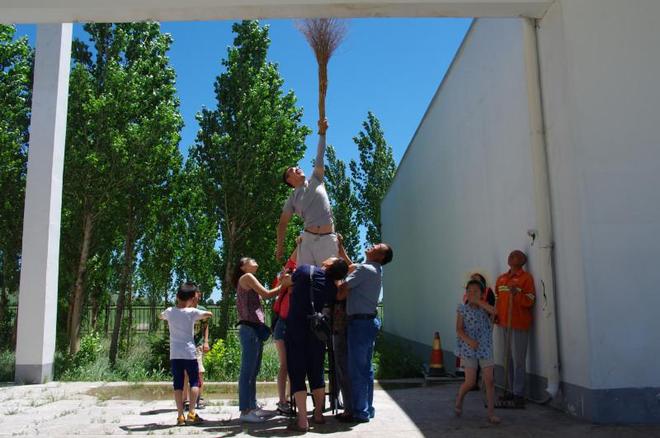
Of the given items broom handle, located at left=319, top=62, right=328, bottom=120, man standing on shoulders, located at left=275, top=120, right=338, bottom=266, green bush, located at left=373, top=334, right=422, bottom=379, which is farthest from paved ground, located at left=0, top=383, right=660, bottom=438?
broom handle, located at left=319, top=62, right=328, bottom=120

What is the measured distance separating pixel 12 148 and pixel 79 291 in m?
3.18

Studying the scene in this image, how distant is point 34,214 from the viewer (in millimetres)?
9281

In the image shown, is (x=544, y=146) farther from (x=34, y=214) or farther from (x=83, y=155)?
(x=83, y=155)

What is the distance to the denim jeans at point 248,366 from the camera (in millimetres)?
6078

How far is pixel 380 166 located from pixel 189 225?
14.4 meters

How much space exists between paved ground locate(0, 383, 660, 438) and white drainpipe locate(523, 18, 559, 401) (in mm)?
605

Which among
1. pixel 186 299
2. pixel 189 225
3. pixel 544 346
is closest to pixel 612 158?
pixel 544 346

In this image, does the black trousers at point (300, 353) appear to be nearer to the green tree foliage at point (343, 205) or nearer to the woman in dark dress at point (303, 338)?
the woman in dark dress at point (303, 338)

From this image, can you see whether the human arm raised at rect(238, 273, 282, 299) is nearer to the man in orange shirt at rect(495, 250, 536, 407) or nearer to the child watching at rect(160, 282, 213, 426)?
the child watching at rect(160, 282, 213, 426)

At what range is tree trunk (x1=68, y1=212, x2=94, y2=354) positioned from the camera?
12445 millimetres

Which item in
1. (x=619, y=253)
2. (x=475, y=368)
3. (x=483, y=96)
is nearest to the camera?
(x=619, y=253)

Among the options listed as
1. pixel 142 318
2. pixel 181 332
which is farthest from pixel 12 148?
pixel 142 318

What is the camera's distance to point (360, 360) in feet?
19.4

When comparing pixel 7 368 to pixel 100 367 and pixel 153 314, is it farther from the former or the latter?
pixel 153 314
